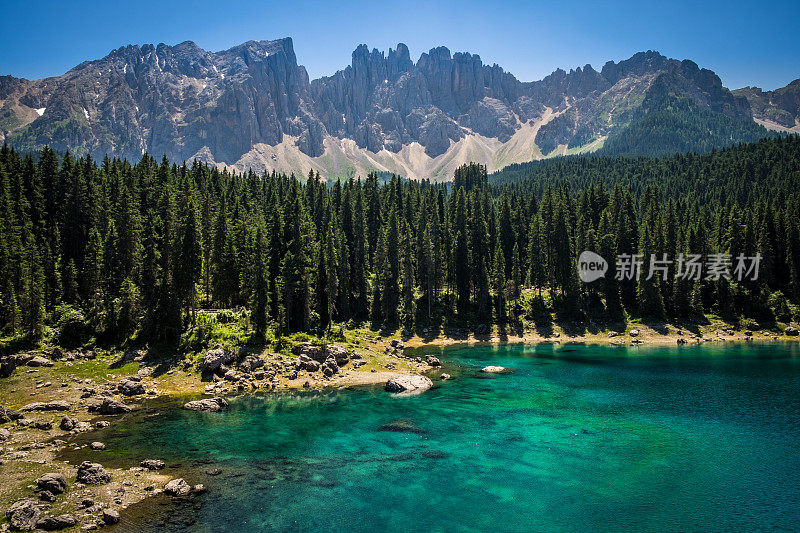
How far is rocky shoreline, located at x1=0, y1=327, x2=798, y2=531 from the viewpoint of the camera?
2664cm

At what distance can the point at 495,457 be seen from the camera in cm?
3534

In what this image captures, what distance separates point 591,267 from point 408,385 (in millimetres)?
65032

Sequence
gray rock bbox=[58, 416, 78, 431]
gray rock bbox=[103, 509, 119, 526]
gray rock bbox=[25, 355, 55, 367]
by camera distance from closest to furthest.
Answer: gray rock bbox=[103, 509, 119, 526]
gray rock bbox=[58, 416, 78, 431]
gray rock bbox=[25, 355, 55, 367]

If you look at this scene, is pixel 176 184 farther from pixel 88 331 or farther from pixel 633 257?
pixel 633 257

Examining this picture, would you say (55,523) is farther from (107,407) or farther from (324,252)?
(324,252)

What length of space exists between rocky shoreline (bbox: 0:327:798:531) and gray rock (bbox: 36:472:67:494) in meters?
0.06

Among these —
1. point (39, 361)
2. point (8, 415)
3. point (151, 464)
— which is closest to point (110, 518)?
point (151, 464)

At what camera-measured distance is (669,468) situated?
3306 cm

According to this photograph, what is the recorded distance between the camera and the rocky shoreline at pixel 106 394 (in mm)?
26641

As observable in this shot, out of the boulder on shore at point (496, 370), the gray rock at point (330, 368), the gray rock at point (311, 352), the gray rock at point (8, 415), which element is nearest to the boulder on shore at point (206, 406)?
the gray rock at point (8, 415)

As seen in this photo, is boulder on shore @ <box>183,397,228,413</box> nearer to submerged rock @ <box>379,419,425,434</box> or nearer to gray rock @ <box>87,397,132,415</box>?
gray rock @ <box>87,397,132,415</box>

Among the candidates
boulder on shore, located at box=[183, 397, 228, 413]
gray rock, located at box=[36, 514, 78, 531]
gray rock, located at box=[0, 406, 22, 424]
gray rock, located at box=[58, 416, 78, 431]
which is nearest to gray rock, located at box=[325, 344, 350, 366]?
boulder on shore, located at box=[183, 397, 228, 413]

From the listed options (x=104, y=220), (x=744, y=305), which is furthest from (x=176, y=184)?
(x=744, y=305)

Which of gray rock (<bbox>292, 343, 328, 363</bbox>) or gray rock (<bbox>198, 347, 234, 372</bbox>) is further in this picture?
gray rock (<bbox>292, 343, 328, 363</bbox>)
